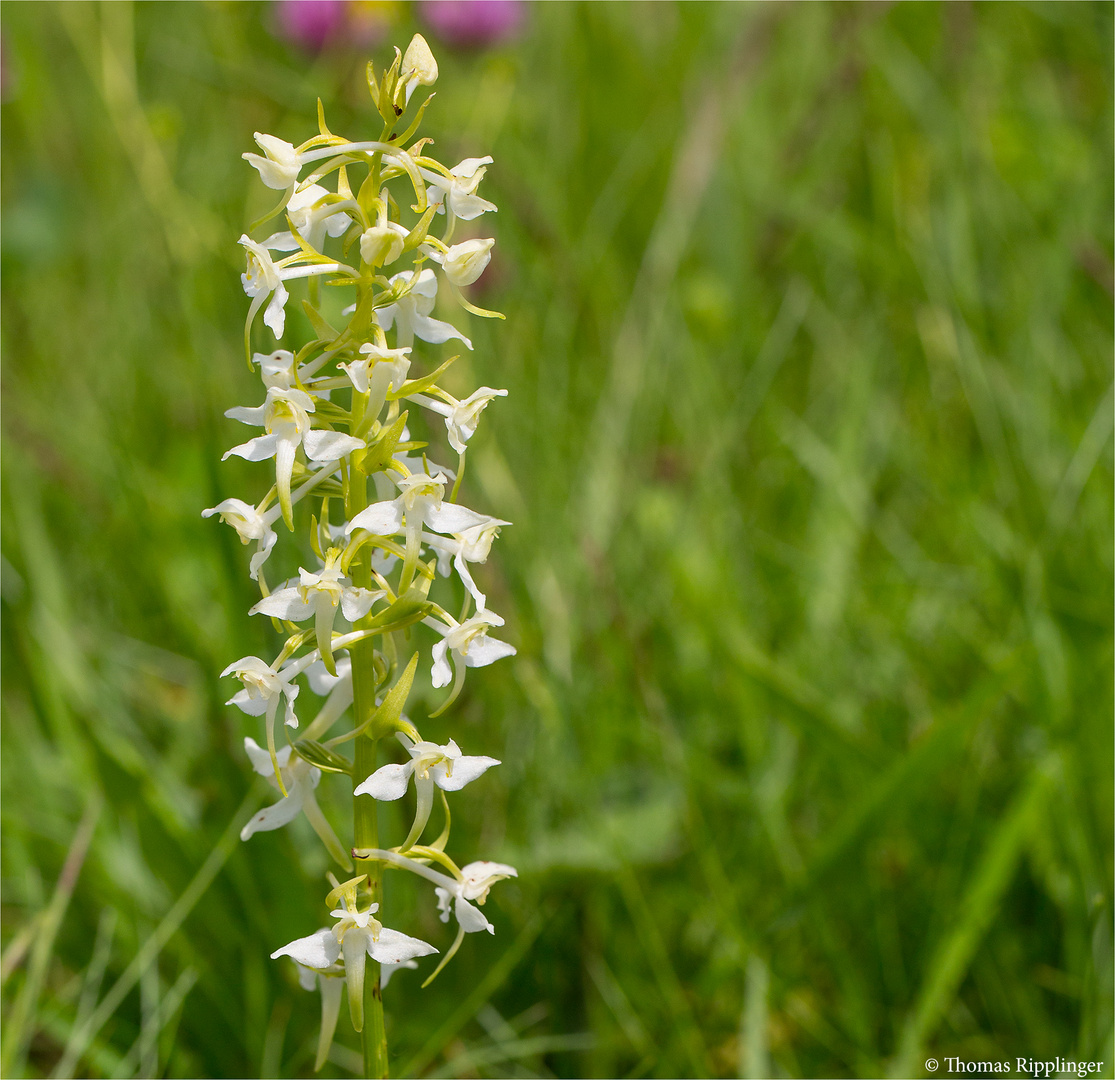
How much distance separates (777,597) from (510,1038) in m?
1.10

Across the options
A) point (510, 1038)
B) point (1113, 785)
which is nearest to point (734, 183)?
point (1113, 785)

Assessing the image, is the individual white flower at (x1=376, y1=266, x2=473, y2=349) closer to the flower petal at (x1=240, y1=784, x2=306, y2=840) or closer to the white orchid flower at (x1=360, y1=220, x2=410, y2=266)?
the white orchid flower at (x1=360, y1=220, x2=410, y2=266)

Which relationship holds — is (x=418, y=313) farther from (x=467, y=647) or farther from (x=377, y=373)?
(x=467, y=647)

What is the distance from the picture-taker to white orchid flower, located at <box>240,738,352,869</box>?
80cm

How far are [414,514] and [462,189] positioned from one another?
0.25m

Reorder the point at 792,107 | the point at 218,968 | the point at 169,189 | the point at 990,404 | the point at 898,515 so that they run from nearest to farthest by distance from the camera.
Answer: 1. the point at 218,968
2. the point at 990,404
3. the point at 169,189
4. the point at 898,515
5. the point at 792,107

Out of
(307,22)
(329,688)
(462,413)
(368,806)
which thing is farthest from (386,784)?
(307,22)

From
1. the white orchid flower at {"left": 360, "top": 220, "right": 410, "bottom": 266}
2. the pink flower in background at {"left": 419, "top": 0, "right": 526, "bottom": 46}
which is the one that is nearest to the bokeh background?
the pink flower in background at {"left": 419, "top": 0, "right": 526, "bottom": 46}

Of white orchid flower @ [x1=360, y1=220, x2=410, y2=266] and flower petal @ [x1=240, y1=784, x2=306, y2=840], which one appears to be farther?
flower petal @ [x1=240, y1=784, x2=306, y2=840]

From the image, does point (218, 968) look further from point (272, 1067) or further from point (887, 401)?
point (887, 401)

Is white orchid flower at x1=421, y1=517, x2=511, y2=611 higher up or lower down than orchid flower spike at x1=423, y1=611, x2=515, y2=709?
higher up

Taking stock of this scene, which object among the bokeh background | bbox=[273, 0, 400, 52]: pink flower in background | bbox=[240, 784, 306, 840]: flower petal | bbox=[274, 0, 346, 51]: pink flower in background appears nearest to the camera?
bbox=[240, 784, 306, 840]: flower petal

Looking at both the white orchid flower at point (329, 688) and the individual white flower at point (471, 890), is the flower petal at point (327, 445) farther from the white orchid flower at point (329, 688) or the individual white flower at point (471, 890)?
the individual white flower at point (471, 890)

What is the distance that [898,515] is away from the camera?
2.33 metres
